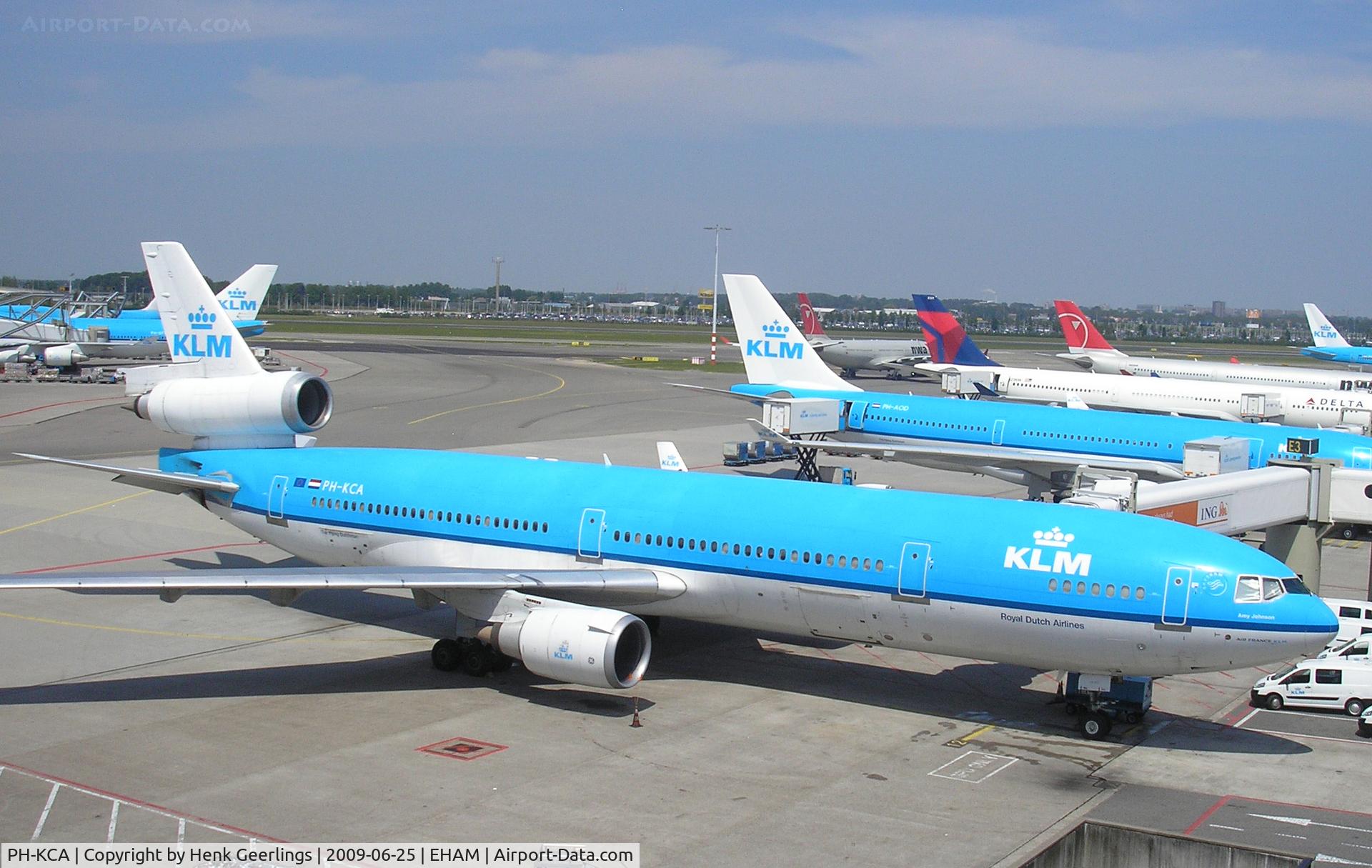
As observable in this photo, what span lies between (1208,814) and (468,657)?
13.6 m

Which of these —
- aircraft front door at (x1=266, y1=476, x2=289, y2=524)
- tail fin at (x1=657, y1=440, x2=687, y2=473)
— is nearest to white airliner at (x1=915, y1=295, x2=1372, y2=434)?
tail fin at (x1=657, y1=440, x2=687, y2=473)

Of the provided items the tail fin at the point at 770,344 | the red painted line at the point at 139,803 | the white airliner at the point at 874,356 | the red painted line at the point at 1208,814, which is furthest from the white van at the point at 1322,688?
the white airliner at the point at 874,356

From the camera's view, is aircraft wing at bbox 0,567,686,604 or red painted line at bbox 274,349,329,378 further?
red painted line at bbox 274,349,329,378

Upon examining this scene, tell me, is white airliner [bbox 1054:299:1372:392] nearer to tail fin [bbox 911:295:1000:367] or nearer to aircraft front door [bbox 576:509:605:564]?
tail fin [bbox 911:295:1000:367]

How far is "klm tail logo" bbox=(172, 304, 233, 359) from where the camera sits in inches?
1144

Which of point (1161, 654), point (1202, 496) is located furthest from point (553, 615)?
point (1202, 496)

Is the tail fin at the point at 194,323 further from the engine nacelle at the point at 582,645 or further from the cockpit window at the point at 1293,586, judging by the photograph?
the cockpit window at the point at 1293,586

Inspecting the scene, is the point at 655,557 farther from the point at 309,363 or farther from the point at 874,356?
the point at 874,356

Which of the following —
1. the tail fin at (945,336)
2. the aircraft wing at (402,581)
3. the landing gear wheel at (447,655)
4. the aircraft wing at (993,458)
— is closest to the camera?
the aircraft wing at (402,581)

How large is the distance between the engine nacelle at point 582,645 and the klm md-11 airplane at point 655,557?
0.04 metres

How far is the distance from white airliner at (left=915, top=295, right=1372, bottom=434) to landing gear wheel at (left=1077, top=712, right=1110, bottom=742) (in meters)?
41.6

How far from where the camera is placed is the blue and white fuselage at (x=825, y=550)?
66.0 ft

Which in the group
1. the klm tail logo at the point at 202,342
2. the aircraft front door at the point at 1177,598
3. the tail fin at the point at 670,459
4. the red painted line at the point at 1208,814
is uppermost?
the klm tail logo at the point at 202,342

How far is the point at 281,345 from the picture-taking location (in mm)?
133375
